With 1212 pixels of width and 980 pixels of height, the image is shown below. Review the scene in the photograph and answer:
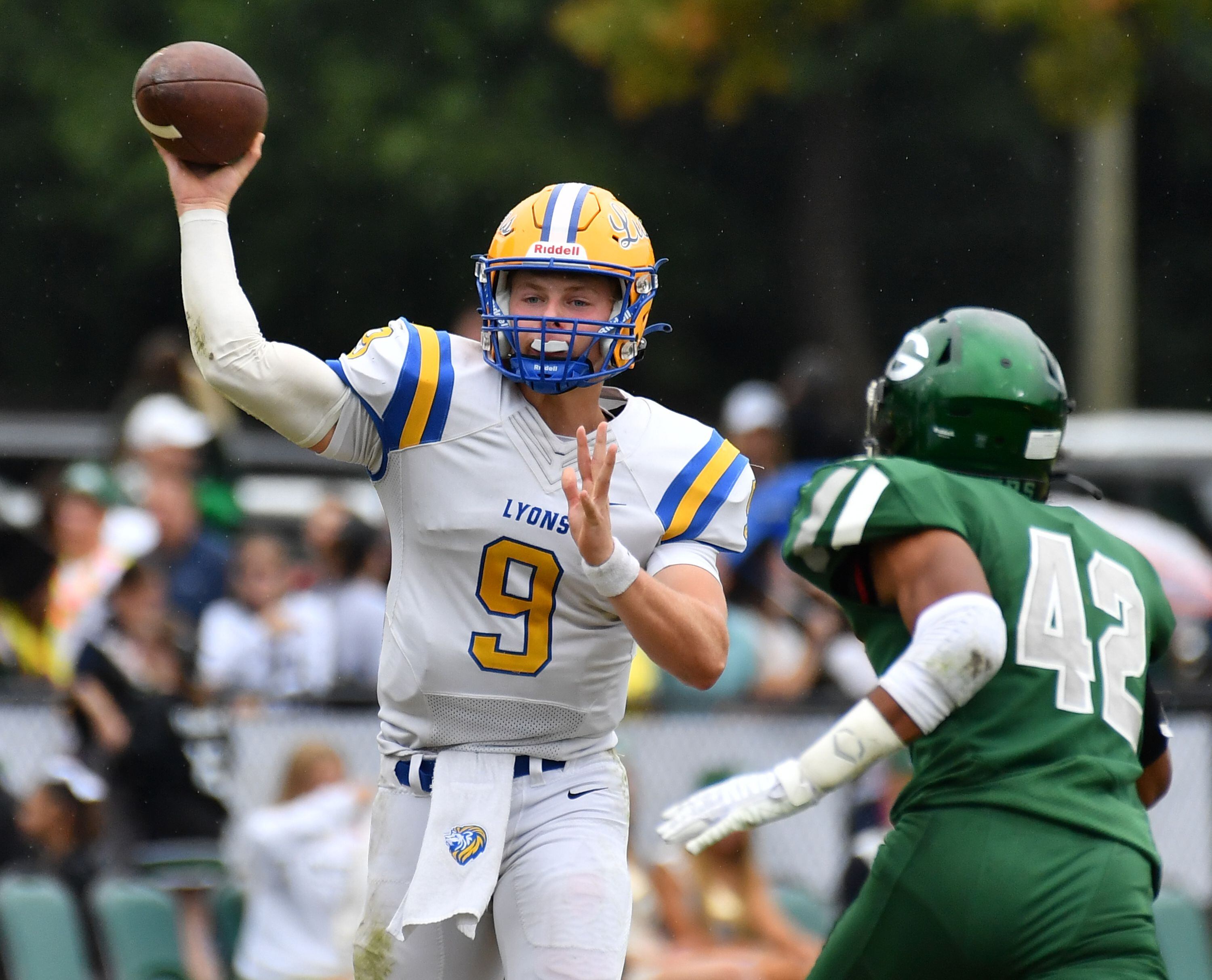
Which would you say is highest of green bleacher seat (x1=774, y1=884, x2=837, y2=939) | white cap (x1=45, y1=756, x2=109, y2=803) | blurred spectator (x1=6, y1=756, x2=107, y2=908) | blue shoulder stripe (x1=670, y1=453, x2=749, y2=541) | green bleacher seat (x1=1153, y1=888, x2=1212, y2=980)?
blue shoulder stripe (x1=670, y1=453, x2=749, y2=541)

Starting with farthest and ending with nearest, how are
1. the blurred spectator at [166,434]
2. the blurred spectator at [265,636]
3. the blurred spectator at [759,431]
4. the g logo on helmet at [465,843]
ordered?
the blurred spectator at [759,431] → the blurred spectator at [166,434] → the blurred spectator at [265,636] → the g logo on helmet at [465,843]

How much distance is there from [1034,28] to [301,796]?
1269 centimetres

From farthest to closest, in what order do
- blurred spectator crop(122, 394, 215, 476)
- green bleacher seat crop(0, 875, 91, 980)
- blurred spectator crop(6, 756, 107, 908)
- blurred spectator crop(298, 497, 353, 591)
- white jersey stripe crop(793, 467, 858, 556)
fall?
blurred spectator crop(298, 497, 353, 591), blurred spectator crop(122, 394, 215, 476), blurred spectator crop(6, 756, 107, 908), green bleacher seat crop(0, 875, 91, 980), white jersey stripe crop(793, 467, 858, 556)

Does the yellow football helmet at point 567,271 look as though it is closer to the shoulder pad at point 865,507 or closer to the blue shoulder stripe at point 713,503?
the blue shoulder stripe at point 713,503

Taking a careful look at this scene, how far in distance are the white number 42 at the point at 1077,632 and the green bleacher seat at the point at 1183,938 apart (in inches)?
143

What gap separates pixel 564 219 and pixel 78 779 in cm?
409

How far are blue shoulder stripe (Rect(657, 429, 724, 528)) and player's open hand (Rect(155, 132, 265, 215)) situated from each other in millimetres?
1085

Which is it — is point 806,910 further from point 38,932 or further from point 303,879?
point 38,932

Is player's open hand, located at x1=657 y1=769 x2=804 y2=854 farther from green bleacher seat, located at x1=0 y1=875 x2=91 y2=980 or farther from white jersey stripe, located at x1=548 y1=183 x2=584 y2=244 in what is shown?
green bleacher seat, located at x1=0 y1=875 x2=91 y2=980

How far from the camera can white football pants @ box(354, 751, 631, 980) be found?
156 inches

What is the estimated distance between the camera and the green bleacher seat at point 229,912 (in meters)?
7.38

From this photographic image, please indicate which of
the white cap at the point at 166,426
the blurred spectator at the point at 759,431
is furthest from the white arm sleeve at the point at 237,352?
the blurred spectator at the point at 759,431

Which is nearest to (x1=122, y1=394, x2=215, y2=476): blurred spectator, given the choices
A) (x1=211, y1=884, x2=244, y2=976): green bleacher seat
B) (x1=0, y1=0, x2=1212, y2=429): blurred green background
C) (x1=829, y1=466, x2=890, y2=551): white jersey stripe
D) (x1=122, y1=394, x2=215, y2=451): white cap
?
(x1=122, y1=394, x2=215, y2=451): white cap

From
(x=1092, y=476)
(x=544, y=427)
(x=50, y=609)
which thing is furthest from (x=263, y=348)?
(x=1092, y=476)
